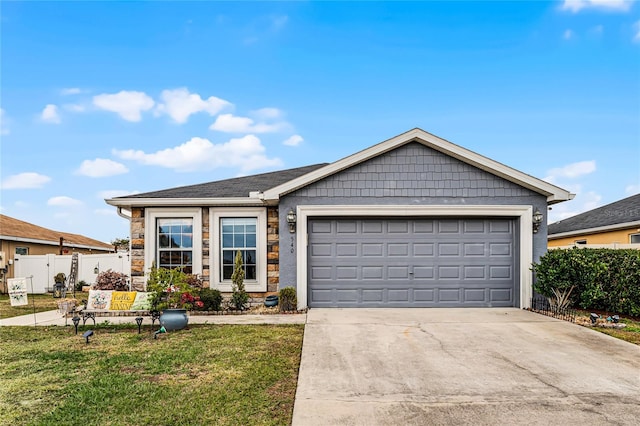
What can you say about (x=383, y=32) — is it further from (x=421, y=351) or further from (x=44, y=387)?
(x=44, y=387)

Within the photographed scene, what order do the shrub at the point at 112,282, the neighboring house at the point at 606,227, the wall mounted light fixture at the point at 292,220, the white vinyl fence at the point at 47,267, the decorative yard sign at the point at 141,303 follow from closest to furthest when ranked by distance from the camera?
the decorative yard sign at the point at 141,303, the wall mounted light fixture at the point at 292,220, the shrub at the point at 112,282, the neighboring house at the point at 606,227, the white vinyl fence at the point at 47,267

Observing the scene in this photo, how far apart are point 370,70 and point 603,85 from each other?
7978mm

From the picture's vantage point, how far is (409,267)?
30.2 feet

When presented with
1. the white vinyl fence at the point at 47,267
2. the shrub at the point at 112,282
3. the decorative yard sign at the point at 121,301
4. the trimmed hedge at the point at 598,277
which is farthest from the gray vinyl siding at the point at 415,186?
the white vinyl fence at the point at 47,267

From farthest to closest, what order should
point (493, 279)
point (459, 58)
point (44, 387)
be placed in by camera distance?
point (459, 58) → point (493, 279) → point (44, 387)

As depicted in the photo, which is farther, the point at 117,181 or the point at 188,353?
the point at 117,181

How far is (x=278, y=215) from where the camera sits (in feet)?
31.1

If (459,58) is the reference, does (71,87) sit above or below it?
below

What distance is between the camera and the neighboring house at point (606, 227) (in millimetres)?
13094

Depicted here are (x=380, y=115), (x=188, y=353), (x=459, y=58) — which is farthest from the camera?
(x=380, y=115)

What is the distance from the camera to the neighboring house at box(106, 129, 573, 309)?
9.05m

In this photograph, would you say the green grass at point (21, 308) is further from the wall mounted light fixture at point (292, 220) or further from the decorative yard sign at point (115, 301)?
the wall mounted light fixture at point (292, 220)

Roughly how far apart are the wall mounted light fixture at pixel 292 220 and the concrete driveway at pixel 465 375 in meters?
A: 2.48

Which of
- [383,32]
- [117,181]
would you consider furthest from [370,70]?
[117,181]
